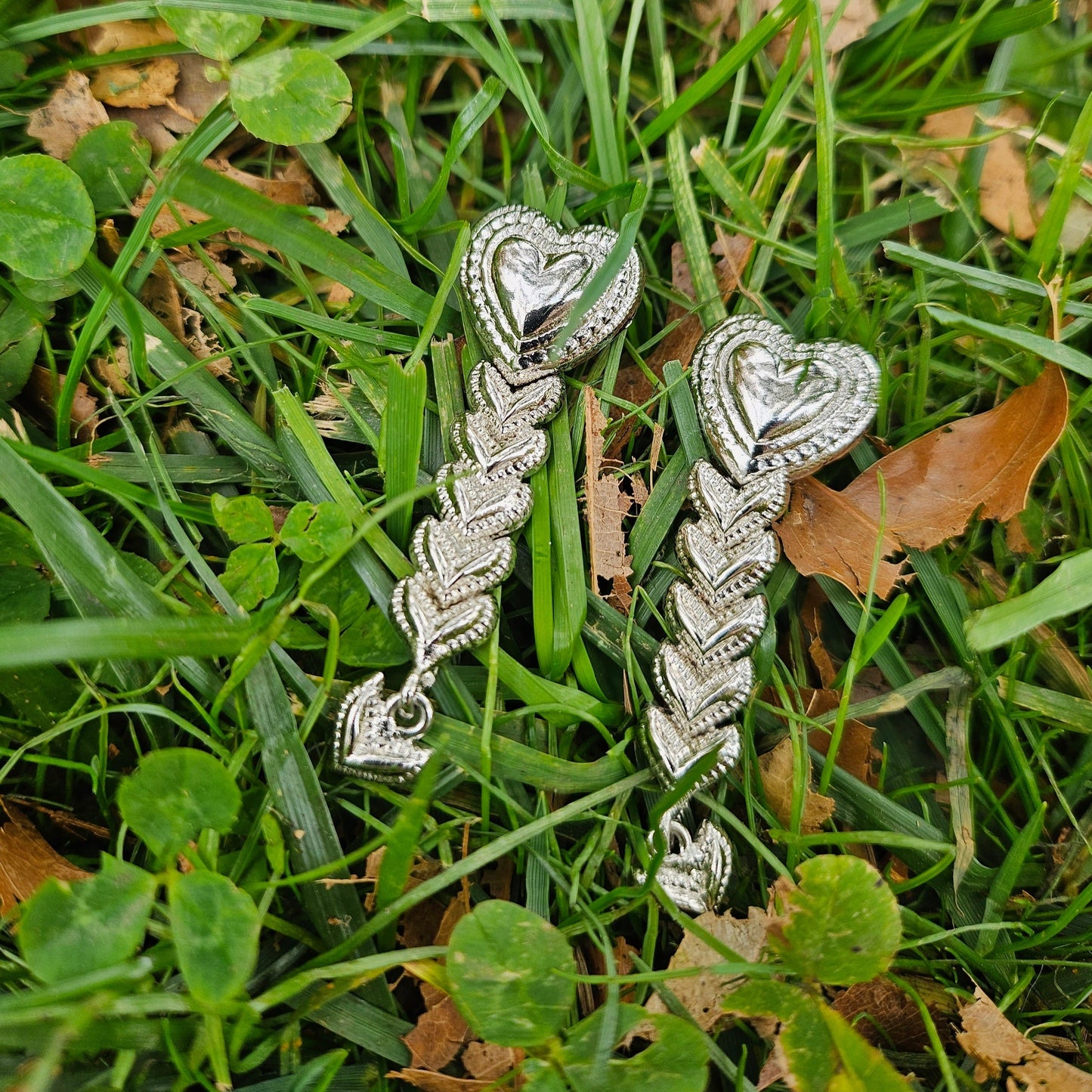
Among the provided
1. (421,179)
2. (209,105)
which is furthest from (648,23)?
(209,105)

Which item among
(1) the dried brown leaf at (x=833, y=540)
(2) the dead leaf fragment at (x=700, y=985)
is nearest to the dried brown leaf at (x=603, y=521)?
(1) the dried brown leaf at (x=833, y=540)

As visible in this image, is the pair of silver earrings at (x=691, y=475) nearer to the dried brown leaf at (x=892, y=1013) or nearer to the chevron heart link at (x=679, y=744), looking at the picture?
the chevron heart link at (x=679, y=744)

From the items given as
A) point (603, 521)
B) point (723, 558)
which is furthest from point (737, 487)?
point (603, 521)

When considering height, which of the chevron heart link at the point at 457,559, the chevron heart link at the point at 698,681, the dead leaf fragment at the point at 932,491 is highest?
the chevron heart link at the point at 457,559

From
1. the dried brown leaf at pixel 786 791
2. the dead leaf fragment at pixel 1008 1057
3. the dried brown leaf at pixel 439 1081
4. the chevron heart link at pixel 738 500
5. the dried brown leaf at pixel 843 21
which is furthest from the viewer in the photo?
the dried brown leaf at pixel 843 21

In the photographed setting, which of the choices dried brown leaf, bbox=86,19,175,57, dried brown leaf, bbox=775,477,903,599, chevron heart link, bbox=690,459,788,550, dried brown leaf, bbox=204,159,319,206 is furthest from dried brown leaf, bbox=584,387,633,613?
dried brown leaf, bbox=86,19,175,57

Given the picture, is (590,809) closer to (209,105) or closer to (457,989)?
(457,989)

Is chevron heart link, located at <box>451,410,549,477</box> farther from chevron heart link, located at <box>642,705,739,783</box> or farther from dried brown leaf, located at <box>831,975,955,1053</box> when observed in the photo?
dried brown leaf, located at <box>831,975,955,1053</box>
